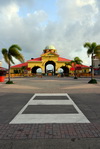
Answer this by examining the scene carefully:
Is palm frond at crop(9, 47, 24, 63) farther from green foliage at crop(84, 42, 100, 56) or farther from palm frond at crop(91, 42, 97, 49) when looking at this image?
palm frond at crop(91, 42, 97, 49)

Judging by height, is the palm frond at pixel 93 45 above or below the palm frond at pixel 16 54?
above

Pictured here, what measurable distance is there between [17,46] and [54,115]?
17.2 meters

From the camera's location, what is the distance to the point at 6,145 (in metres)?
Result: 2.98

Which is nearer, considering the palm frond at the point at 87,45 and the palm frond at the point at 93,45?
the palm frond at the point at 93,45

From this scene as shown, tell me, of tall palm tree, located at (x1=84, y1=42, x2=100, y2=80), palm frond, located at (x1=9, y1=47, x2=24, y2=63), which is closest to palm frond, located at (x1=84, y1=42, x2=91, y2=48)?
tall palm tree, located at (x1=84, y1=42, x2=100, y2=80)

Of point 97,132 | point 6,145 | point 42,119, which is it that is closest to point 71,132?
point 97,132

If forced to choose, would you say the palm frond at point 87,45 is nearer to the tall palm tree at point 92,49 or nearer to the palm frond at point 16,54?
the tall palm tree at point 92,49

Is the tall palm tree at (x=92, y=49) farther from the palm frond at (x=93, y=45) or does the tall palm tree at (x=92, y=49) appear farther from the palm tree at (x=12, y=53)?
the palm tree at (x=12, y=53)

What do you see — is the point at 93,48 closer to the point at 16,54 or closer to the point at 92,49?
the point at 92,49

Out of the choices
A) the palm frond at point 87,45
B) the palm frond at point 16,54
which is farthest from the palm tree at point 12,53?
the palm frond at point 87,45

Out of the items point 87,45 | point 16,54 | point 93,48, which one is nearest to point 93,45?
point 93,48

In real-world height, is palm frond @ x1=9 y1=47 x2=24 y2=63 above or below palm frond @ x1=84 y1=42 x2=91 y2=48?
below

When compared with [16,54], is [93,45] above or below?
above

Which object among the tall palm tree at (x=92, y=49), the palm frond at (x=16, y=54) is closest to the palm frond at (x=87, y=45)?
the tall palm tree at (x=92, y=49)
